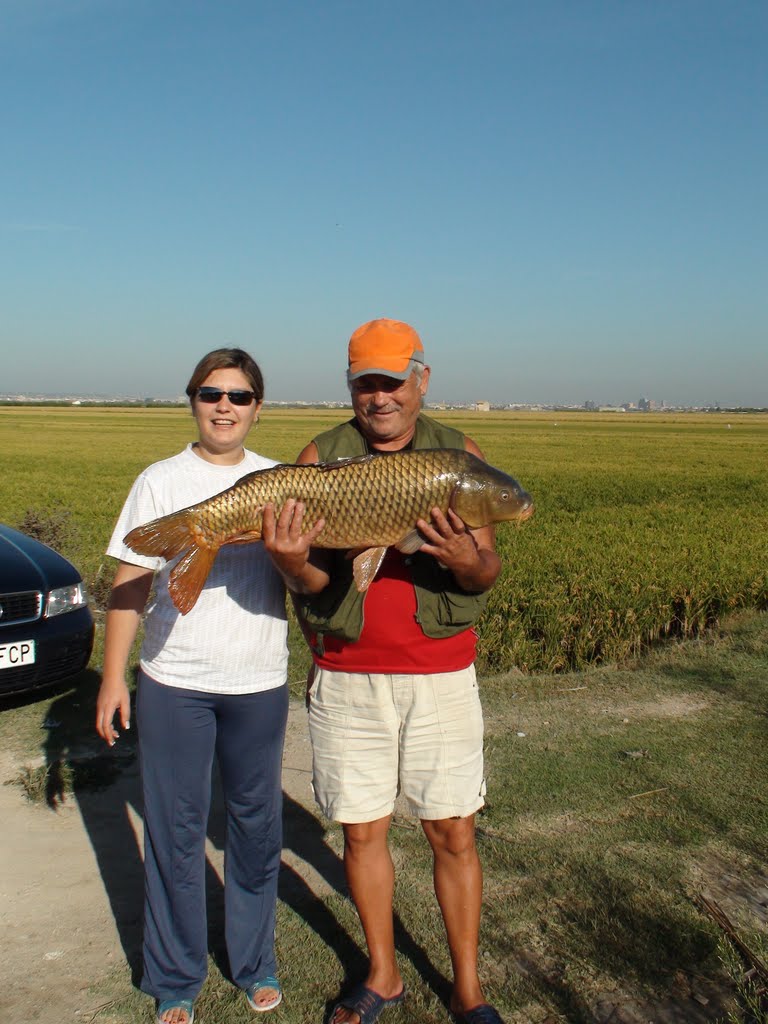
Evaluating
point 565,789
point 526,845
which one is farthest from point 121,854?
point 565,789

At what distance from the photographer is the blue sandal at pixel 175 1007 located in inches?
110

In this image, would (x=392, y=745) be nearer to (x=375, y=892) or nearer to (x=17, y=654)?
(x=375, y=892)

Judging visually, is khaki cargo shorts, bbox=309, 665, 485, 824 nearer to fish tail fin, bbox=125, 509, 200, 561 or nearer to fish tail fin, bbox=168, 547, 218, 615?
fish tail fin, bbox=168, 547, 218, 615

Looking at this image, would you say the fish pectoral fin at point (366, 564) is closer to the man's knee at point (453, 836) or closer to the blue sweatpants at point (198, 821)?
the blue sweatpants at point (198, 821)

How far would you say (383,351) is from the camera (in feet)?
9.11

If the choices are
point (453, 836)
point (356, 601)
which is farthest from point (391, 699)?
point (453, 836)

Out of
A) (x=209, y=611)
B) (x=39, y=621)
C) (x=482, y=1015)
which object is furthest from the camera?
(x=39, y=621)

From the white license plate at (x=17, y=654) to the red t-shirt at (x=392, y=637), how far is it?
10.6ft

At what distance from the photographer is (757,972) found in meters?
2.65

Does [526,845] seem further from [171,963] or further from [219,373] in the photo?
[219,373]

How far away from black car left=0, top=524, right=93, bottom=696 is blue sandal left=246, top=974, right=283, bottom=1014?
3061 millimetres

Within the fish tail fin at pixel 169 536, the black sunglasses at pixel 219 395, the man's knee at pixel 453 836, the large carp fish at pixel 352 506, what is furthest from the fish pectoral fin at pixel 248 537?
the man's knee at pixel 453 836

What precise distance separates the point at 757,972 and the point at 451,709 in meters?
1.23

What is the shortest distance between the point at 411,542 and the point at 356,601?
27cm
